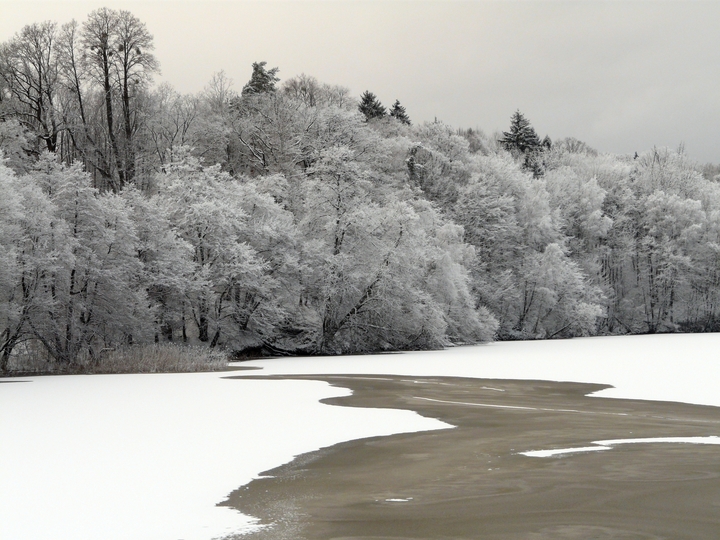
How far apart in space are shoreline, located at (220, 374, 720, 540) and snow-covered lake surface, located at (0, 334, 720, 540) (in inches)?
25.4

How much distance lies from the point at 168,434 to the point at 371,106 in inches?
3015

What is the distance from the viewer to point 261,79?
75125 mm

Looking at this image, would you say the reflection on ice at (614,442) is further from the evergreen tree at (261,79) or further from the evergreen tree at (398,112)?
A: the evergreen tree at (398,112)

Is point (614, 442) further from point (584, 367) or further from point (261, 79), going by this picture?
point (261, 79)

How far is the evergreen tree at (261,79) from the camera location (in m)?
74.0

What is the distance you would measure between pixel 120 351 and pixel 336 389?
14.0m


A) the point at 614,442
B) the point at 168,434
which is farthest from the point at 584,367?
the point at 168,434

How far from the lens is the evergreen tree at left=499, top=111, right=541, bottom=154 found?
93.6m

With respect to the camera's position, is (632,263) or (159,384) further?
(632,263)

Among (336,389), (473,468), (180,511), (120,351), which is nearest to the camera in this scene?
(180,511)

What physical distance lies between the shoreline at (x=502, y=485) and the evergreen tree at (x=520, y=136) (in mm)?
80571

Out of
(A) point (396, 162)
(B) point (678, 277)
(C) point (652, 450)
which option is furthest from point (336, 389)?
(B) point (678, 277)

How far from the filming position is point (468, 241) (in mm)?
61812

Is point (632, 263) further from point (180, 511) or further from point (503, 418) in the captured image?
point (180, 511)
